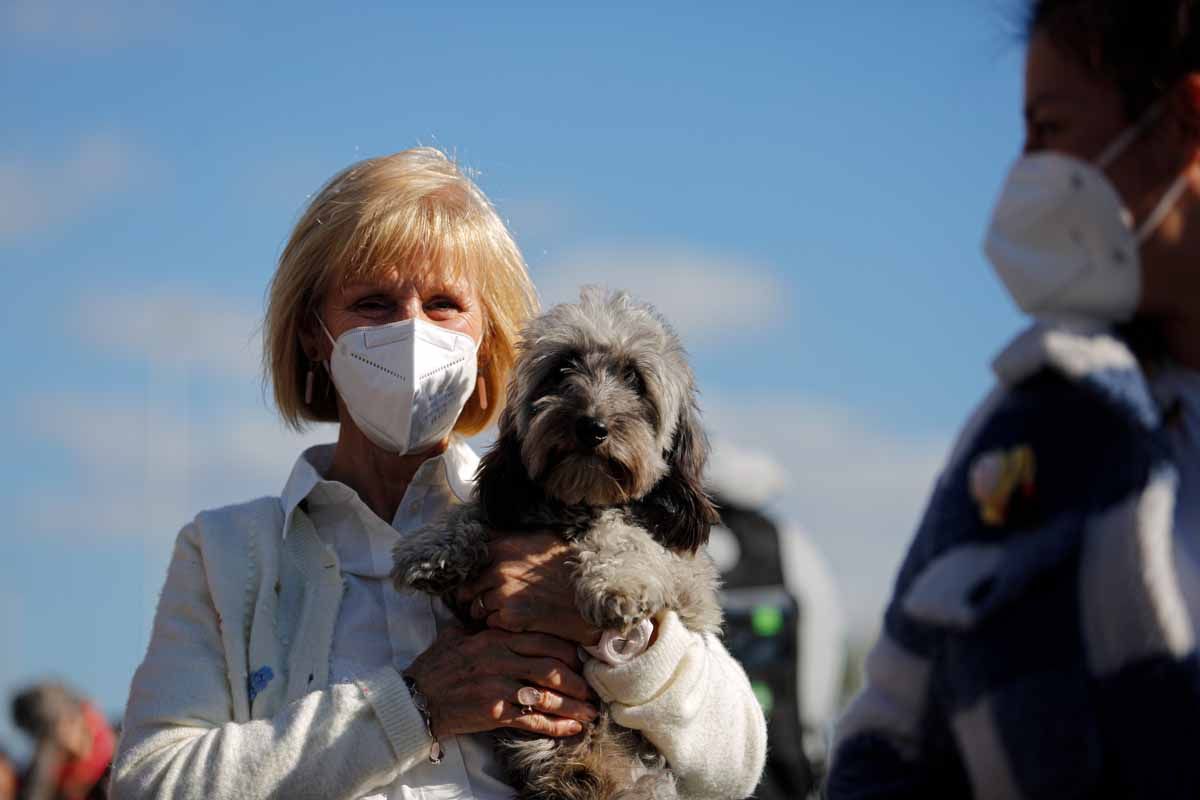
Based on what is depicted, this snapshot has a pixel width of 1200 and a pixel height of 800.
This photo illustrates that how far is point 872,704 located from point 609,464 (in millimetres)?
1672

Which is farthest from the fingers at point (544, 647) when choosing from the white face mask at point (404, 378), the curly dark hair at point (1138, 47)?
the curly dark hair at point (1138, 47)

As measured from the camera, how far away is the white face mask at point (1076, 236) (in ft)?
7.32

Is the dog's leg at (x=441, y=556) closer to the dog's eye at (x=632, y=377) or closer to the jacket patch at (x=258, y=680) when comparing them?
the jacket patch at (x=258, y=680)

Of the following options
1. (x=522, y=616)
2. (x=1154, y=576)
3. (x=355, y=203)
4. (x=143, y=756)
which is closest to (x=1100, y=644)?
(x=1154, y=576)

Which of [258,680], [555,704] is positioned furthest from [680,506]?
[258,680]

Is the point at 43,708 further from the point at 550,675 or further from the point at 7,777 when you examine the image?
the point at 550,675

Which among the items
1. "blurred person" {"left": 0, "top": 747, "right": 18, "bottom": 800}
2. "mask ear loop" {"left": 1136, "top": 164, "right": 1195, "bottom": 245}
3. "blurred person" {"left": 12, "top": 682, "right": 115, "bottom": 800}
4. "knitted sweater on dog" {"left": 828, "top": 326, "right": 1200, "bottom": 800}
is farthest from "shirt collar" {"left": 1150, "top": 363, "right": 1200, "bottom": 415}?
"blurred person" {"left": 0, "top": 747, "right": 18, "bottom": 800}

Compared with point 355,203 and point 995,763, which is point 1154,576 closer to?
point 995,763

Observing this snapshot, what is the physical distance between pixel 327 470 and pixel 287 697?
920mm

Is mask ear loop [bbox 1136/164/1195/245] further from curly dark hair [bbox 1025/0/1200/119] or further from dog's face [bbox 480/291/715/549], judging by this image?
dog's face [bbox 480/291/715/549]

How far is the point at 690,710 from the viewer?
3.66 metres

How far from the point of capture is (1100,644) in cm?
203

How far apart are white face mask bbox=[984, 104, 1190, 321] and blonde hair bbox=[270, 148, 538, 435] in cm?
235

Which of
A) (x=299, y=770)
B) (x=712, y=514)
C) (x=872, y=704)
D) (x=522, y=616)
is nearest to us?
(x=872, y=704)
